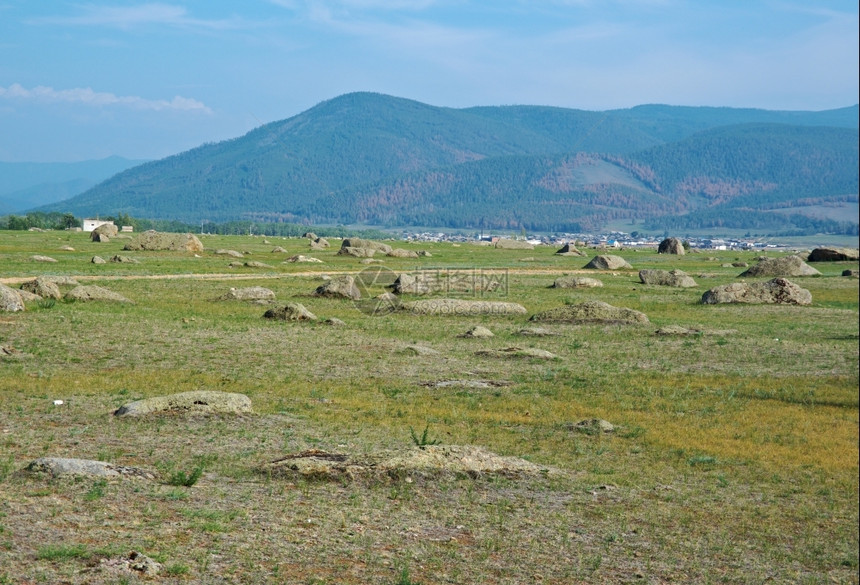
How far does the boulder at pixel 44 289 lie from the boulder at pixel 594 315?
20132 mm

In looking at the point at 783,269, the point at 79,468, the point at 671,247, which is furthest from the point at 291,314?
the point at 671,247

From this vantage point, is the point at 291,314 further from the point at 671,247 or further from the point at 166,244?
the point at 671,247

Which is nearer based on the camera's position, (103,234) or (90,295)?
(90,295)

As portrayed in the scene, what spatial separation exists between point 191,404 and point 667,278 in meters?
49.3

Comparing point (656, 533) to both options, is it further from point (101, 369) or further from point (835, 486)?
point (101, 369)

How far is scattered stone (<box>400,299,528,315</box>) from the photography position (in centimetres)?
4144

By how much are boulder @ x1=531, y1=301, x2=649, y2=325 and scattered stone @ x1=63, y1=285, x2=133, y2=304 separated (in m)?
18.0

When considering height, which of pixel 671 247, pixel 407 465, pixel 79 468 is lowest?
pixel 671 247

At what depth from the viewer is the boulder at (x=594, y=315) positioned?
3788 cm

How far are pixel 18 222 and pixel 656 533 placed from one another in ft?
539

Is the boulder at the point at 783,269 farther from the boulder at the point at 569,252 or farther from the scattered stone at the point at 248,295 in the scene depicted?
the boulder at the point at 569,252

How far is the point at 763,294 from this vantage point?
4850 cm

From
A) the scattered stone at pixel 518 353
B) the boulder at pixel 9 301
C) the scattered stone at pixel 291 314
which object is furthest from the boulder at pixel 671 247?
the boulder at pixel 9 301

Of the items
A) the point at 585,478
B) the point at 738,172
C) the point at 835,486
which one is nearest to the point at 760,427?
the point at 835,486
